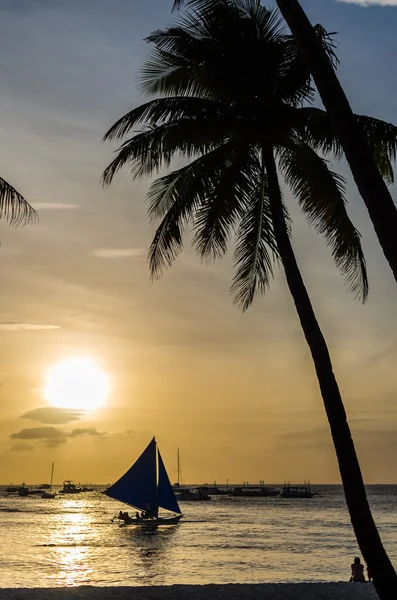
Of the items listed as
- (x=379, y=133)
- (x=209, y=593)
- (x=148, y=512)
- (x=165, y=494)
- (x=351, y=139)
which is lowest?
(x=209, y=593)

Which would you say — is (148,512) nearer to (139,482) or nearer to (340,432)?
(139,482)

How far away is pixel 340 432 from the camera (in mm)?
12375

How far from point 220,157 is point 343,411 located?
19.1 ft

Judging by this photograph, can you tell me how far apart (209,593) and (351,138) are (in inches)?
433

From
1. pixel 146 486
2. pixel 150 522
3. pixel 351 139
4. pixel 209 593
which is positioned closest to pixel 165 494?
pixel 146 486

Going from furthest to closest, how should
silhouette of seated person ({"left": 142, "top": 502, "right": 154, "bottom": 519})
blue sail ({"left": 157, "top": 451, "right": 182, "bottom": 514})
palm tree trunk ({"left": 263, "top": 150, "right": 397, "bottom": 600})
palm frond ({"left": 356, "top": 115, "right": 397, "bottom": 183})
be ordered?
blue sail ({"left": 157, "top": 451, "right": 182, "bottom": 514})
silhouette of seated person ({"left": 142, "top": 502, "right": 154, "bottom": 519})
palm frond ({"left": 356, "top": 115, "right": 397, "bottom": 183})
palm tree trunk ({"left": 263, "top": 150, "right": 397, "bottom": 600})

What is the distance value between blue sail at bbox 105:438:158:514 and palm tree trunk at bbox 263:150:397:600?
58.9 m

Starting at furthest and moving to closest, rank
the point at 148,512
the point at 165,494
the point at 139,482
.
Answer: the point at 148,512
the point at 165,494
the point at 139,482

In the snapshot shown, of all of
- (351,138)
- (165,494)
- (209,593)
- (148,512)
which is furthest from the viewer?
(148,512)

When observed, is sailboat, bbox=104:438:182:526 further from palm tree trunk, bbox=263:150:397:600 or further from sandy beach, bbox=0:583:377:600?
palm tree trunk, bbox=263:150:397:600

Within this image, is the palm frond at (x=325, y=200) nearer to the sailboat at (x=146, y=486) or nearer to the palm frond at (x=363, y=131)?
the palm frond at (x=363, y=131)

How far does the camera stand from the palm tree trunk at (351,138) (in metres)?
7.96

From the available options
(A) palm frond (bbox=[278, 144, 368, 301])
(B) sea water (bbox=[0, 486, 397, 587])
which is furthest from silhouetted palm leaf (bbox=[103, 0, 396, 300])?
(B) sea water (bbox=[0, 486, 397, 587])

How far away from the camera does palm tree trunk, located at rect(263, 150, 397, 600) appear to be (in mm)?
Answer: 11742
